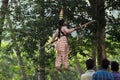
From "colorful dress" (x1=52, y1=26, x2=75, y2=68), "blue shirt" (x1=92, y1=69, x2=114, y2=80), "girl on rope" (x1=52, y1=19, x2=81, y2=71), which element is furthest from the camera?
"colorful dress" (x1=52, y1=26, x2=75, y2=68)

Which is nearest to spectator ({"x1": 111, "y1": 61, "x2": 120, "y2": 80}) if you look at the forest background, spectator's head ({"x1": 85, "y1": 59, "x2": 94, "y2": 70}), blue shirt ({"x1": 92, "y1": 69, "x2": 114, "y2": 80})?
blue shirt ({"x1": 92, "y1": 69, "x2": 114, "y2": 80})

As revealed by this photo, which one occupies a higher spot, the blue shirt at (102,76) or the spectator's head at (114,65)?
Result: the spectator's head at (114,65)

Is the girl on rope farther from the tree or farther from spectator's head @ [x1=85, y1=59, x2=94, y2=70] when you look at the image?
spectator's head @ [x1=85, y1=59, x2=94, y2=70]

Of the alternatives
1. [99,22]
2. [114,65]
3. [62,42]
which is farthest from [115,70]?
[99,22]

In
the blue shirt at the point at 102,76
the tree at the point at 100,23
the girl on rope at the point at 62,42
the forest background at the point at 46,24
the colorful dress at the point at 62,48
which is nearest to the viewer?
the blue shirt at the point at 102,76

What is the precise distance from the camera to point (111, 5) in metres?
14.3

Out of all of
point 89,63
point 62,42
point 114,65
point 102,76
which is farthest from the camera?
point 62,42

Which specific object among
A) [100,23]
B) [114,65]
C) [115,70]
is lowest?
[115,70]

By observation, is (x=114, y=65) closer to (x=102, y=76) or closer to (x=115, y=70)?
(x=115, y=70)

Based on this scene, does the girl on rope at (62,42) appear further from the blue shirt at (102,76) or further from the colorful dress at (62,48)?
the blue shirt at (102,76)

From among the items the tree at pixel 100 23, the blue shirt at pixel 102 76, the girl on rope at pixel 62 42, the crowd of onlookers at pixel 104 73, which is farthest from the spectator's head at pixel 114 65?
the tree at pixel 100 23

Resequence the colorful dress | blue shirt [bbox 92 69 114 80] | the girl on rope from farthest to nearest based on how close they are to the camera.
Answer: the colorful dress < the girl on rope < blue shirt [bbox 92 69 114 80]

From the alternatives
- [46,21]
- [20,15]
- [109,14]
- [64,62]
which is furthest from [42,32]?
[64,62]

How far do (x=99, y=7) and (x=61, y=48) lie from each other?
262 centimetres
